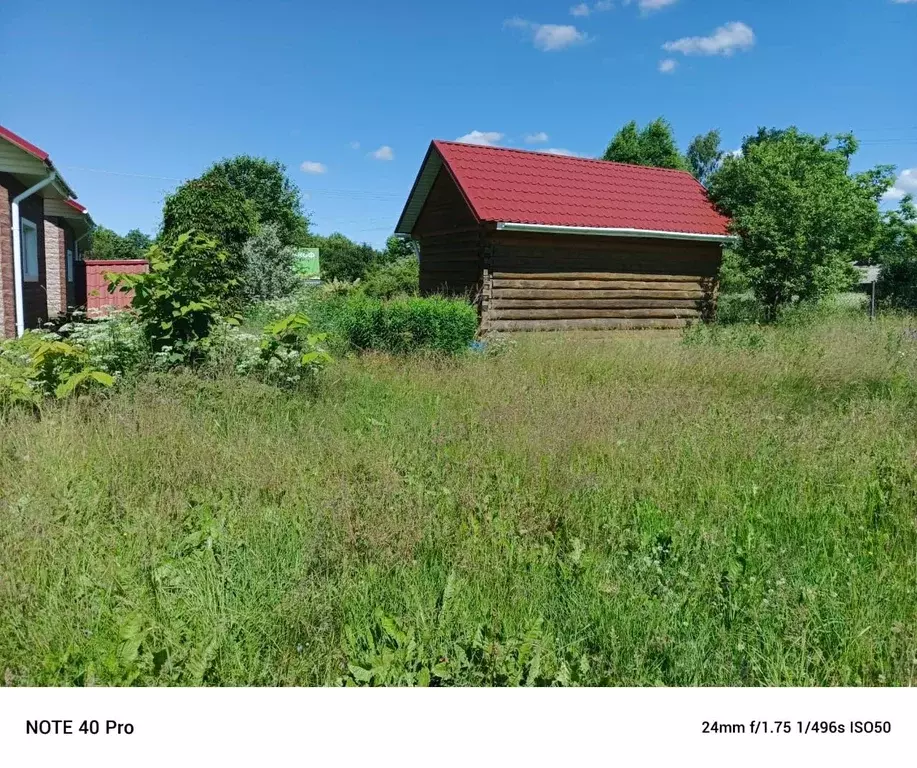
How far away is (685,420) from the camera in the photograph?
5.55 metres

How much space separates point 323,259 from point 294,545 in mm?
46092

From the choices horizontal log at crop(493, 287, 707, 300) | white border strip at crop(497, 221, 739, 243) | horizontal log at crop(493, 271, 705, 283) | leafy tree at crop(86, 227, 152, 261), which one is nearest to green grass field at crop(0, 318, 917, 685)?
white border strip at crop(497, 221, 739, 243)

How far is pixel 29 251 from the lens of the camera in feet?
44.5

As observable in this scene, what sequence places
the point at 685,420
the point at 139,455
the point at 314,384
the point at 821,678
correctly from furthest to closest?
the point at 314,384 < the point at 685,420 < the point at 139,455 < the point at 821,678

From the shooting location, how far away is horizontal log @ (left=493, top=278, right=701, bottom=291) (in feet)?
48.1

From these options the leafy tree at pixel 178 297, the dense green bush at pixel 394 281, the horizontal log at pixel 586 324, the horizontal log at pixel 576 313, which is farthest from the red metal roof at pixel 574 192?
the dense green bush at pixel 394 281

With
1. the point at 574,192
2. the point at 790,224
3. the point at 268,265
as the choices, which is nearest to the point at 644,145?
the point at 790,224

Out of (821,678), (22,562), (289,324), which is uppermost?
(289,324)

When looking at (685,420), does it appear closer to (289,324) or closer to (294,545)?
(294,545)

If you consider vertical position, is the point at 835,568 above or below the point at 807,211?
below

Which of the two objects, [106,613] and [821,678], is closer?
[821,678]

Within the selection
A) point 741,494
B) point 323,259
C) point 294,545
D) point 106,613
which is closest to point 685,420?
point 741,494

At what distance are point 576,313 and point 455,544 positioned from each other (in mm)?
12635

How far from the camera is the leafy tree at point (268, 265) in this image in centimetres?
1880
